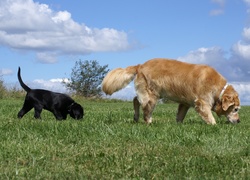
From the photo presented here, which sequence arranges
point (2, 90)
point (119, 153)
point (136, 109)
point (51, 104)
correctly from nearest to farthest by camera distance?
point (119, 153) < point (136, 109) < point (51, 104) < point (2, 90)

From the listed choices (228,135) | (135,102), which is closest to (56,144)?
(228,135)

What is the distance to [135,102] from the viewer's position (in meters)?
10.3

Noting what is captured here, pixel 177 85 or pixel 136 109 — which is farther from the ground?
pixel 177 85

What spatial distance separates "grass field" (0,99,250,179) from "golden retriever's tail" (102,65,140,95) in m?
2.66

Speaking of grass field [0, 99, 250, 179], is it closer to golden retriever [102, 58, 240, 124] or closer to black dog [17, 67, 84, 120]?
golden retriever [102, 58, 240, 124]

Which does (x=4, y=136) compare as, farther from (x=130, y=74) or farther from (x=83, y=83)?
(x=83, y=83)

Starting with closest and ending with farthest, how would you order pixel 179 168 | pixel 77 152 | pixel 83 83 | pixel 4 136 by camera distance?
pixel 179 168
pixel 77 152
pixel 4 136
pixel 83 83

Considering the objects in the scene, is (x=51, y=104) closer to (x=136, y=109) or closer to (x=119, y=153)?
(x=136, y=109)

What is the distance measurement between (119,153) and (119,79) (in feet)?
16.3

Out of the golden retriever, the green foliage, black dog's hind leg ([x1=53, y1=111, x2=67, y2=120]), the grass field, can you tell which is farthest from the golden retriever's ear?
the green foliage

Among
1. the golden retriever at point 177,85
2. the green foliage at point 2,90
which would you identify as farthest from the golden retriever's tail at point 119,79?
the green foliage at point 2,90

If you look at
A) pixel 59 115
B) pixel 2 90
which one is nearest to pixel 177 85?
pixel 59 115

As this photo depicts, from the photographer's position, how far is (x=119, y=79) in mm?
10273

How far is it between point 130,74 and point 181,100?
133 cm
